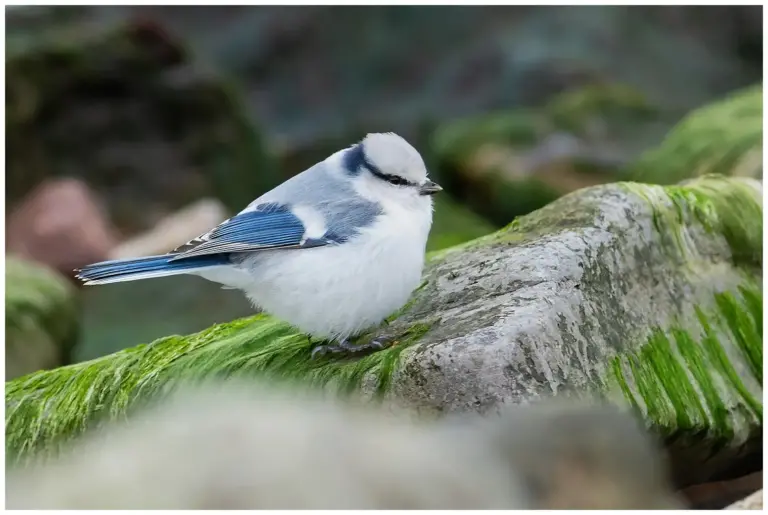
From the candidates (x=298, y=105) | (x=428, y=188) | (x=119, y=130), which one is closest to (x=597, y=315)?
(x=428, y=188)

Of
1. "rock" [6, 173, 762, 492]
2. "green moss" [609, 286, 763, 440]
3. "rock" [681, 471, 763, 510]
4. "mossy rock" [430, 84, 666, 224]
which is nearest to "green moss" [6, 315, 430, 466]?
"rock" [6, 173, 762, 492]

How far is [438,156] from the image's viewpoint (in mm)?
4223

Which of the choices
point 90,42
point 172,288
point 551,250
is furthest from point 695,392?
point 90,42

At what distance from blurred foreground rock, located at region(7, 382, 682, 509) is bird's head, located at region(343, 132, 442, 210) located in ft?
1.47

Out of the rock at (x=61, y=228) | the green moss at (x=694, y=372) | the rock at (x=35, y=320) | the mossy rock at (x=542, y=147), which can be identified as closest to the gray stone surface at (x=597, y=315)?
the green moss at (x=694, y=372)

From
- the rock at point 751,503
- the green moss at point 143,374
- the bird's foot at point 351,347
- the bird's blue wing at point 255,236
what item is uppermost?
the bird's blue wing at point 255,236

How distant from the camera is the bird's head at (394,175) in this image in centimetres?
174

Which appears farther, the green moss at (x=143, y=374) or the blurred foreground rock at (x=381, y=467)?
the green moss at (x=143, y=374)

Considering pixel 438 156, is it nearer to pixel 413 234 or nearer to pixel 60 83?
pixel 60 83

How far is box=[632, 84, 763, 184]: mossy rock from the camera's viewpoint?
2.79 m

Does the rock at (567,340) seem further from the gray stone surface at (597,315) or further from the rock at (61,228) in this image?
the rock at (61,228)

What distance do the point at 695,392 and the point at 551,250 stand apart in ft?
1.49

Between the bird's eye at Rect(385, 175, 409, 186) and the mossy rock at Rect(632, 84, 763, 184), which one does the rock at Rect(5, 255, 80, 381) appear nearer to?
the bird's eye at Rect(385, 175, 409, 186)

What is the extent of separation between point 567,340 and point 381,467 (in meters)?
0.44
